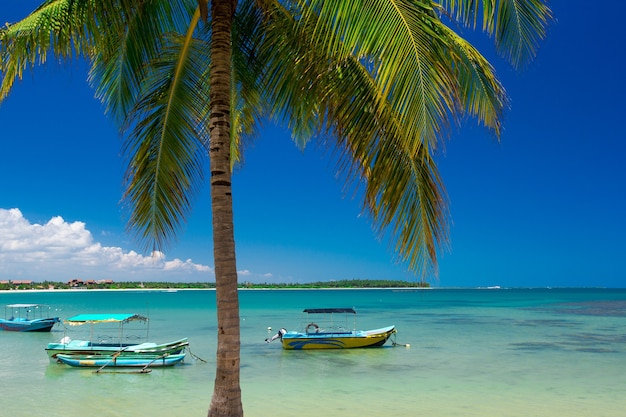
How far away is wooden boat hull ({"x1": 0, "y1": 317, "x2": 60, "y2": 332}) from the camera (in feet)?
123

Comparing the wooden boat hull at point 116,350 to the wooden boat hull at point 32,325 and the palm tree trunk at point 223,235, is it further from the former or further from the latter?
the palm tree trunk at point 223,235

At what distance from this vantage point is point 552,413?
1528 centimetres

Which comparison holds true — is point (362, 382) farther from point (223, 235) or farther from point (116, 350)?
point (223, 235)

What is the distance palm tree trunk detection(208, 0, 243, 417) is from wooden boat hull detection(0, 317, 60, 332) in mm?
34356

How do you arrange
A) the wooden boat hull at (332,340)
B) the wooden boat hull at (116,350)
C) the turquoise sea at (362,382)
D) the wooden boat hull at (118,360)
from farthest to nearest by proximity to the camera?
the wooden boat hull at (332,340)
the wooden boat hull at (116,350)
the wooden boat hull at (118,360)
the turquoise sea at (362,382)

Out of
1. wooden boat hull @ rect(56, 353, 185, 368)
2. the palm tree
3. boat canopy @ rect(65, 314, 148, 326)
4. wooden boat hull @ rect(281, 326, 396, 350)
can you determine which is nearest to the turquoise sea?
wooden boat hull @ rect(56, 353, 185, 368)

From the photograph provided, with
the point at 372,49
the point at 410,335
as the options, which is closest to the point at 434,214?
the point at 372,49

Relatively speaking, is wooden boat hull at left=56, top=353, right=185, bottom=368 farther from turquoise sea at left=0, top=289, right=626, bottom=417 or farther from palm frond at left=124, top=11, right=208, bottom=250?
palm frond at left=124, top=11, right=208, bottom=250

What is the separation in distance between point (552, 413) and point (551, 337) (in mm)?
20319

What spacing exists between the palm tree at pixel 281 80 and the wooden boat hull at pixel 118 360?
13.9m

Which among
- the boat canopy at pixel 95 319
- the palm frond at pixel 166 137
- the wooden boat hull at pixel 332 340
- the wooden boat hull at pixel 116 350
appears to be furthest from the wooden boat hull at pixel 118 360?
the palm frond at pixel 166 137

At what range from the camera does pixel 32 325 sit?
3747 centimetres

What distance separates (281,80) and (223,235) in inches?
97.0

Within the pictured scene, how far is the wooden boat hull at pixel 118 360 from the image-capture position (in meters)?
21.4
